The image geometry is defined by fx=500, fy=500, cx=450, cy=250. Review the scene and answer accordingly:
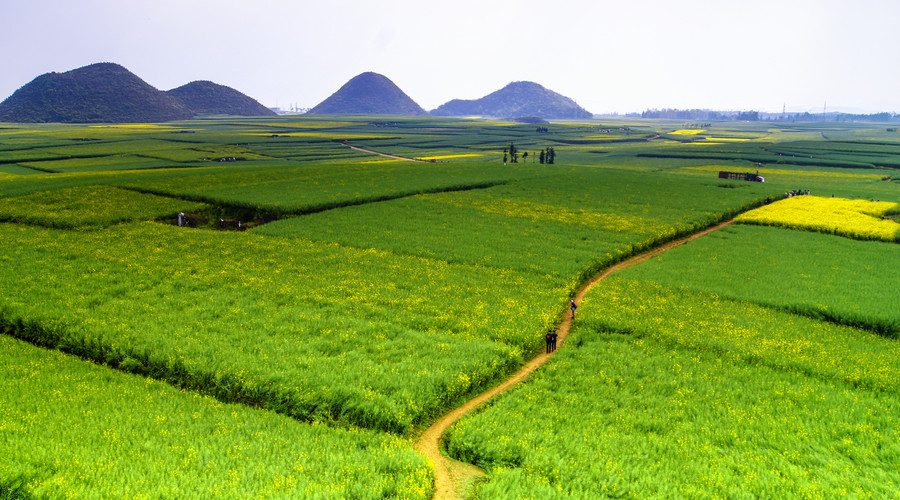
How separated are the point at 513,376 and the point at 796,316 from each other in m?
17.7

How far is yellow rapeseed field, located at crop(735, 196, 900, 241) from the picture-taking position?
47.9 meters

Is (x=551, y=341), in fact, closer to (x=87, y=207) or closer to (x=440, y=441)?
(x=440, y=441)

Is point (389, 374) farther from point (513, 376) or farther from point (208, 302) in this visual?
point (208, 302)

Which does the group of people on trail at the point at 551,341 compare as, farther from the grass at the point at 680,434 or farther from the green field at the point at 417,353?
the grass at the point at 680,434

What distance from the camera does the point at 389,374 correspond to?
19.4 metres

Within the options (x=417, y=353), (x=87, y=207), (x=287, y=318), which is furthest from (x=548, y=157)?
(x=417, y=353)

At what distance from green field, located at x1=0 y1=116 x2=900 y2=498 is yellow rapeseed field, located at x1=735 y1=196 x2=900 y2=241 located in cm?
333

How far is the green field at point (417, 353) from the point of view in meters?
14.3

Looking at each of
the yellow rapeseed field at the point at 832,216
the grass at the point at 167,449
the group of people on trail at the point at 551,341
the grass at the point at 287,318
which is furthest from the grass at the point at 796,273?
the grass at the point at 167,449

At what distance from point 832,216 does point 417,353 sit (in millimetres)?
54100

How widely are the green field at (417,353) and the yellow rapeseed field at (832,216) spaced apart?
3327mm

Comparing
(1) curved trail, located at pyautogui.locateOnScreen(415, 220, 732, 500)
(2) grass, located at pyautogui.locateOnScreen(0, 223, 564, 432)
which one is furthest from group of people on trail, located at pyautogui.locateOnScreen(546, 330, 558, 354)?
(2) grass, located at pyautogui.locateOnScreen(0, 223, 564, 432)

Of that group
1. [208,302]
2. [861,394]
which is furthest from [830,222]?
[208,302]

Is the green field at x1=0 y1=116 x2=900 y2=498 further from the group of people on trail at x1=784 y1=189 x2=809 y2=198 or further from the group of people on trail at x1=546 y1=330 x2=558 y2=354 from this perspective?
the group of people on trail at x1=784 y1=189 x2=809 y2=198
